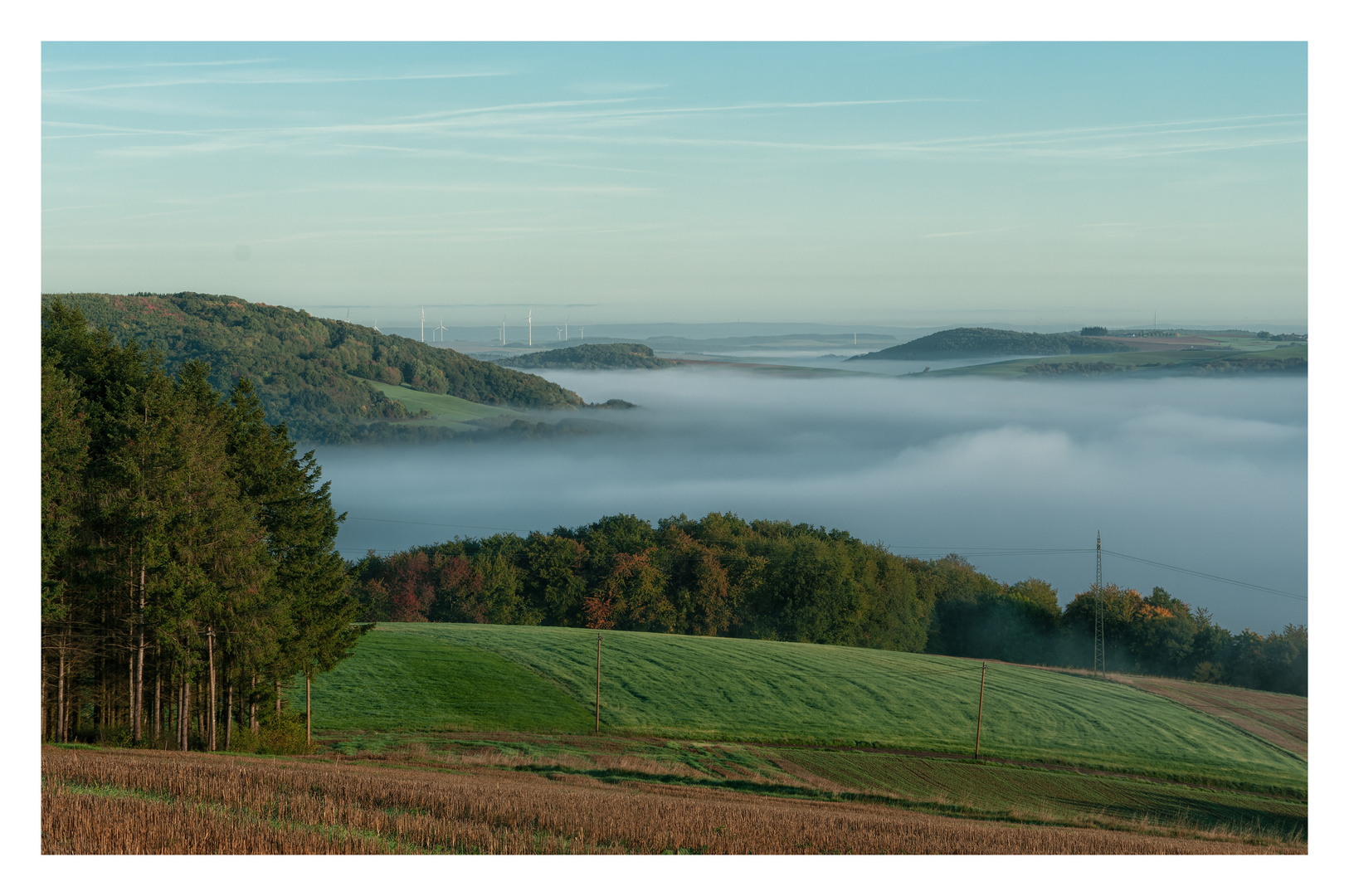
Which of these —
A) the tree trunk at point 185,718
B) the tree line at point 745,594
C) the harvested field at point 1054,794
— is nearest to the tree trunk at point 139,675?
the tree trunk at point 185,718

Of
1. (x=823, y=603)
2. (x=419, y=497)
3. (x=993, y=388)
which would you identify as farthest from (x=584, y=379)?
(x=823, y=603)

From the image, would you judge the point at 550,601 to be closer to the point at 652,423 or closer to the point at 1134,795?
the point at 1134,795

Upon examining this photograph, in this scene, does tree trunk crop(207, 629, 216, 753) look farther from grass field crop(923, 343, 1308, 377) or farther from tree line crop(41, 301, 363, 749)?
grass field crop(923, 343, 1308, 377)

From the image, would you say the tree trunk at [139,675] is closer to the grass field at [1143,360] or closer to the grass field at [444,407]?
the grass field at [1143,360]

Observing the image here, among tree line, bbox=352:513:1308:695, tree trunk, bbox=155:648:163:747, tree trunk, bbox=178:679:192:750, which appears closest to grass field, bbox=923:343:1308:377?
tree line, bbox=352:513:1308:695

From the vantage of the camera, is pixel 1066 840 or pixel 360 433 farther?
pixel 360 433
